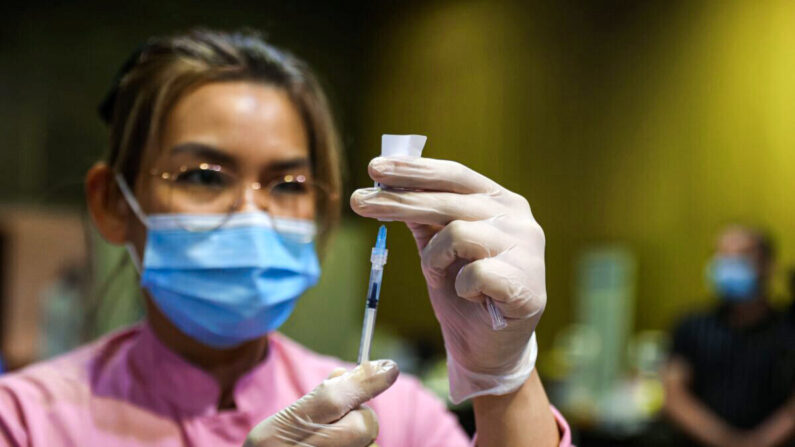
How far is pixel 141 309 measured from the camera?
2.72ft

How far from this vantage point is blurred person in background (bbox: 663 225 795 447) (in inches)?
63.3

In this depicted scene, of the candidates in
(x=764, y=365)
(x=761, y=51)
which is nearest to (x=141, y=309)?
(x=761, y=51)

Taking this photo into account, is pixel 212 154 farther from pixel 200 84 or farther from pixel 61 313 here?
pixel 61 313

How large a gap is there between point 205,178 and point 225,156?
0.03 meters

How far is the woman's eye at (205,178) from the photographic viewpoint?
25.8 inches

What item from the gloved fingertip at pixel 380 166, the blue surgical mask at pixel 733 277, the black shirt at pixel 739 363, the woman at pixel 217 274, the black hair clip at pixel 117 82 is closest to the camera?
the gloved fingertip at pixel 380 166

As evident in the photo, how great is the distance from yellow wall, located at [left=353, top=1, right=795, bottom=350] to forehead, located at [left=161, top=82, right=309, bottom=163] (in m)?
0.08

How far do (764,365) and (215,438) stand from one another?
1.37 m

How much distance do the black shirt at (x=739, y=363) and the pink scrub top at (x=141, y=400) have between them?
110 centimetres

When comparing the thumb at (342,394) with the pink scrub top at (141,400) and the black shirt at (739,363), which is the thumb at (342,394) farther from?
the black shirt at (739,363)

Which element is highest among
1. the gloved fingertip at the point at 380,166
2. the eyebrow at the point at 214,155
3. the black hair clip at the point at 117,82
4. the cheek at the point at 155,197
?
the black hair clip at the point at 117,82

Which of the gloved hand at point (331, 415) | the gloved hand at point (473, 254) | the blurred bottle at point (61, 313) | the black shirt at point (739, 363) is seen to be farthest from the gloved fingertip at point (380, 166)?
the blurred bottle at point (61, 313)

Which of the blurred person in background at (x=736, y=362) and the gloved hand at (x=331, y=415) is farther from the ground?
the gloved hand at (x=331, y=415)

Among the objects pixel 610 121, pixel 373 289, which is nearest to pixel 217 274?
pixel 373 289
